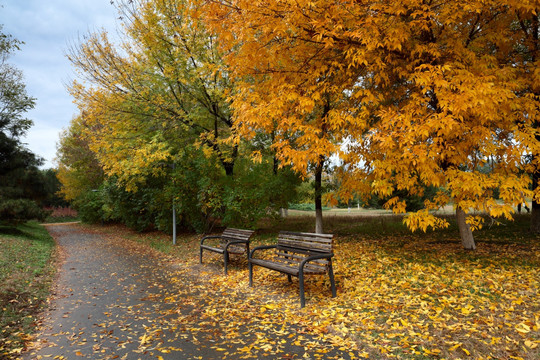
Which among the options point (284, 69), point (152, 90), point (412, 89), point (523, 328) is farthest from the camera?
point (152, 90)

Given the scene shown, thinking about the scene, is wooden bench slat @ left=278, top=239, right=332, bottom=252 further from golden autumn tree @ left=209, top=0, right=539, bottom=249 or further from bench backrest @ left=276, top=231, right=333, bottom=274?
golden autumn tree @ left=209, top=0, right=539, bottom=249

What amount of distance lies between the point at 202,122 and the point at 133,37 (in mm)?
3546

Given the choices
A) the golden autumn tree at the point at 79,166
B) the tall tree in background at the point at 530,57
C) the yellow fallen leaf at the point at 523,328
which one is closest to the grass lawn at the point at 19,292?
the yellow fallen leaf at the point at 523,328

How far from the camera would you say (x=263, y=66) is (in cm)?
641

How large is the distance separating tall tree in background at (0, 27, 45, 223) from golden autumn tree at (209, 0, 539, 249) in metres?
11.9

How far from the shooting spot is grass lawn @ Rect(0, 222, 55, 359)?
3.89 m

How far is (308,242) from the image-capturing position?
5281 millimetres

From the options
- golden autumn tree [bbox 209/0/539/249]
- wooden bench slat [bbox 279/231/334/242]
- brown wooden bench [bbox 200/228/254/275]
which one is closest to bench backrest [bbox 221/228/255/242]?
brown wooden bench [bbox 200/228/254/275]

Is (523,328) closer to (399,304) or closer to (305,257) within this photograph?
(399,304)

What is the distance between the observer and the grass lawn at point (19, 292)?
12.8ft

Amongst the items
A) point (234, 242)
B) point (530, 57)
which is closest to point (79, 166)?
point (234, 242)

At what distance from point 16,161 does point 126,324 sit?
13.8 meters

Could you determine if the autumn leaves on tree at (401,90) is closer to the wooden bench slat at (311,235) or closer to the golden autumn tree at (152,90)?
the wooden bench slat at (311,235)

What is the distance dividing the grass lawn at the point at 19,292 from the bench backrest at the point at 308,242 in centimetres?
380
